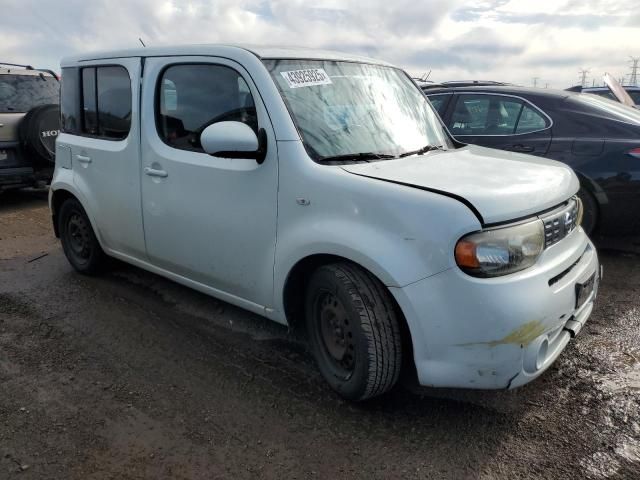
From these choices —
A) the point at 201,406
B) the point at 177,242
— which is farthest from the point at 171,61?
the point at 201,406

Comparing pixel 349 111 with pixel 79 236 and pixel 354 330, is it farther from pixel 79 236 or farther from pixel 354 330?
pixel 79 236

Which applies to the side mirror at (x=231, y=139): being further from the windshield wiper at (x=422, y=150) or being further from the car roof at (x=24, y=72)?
the car roof at (x=24, y=72)

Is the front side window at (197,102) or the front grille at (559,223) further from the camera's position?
the front side window at (197,102)

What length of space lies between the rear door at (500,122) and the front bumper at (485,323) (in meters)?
2.98

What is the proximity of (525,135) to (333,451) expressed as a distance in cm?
392

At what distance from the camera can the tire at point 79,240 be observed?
15.2 feet

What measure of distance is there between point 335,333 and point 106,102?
2.64 metres

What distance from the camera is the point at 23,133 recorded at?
24.6 ft

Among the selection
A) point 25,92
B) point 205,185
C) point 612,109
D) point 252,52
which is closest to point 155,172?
point 205,185

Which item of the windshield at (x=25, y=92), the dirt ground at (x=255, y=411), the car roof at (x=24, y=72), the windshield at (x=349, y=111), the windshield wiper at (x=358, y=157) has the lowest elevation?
the dirt ground at (x=255, y=411)

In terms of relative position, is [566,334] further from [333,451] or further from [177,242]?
[177,242]

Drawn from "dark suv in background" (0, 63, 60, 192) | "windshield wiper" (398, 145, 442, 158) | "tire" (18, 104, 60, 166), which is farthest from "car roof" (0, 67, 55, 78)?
"windshield wiper" (398, 145, 442, 158)

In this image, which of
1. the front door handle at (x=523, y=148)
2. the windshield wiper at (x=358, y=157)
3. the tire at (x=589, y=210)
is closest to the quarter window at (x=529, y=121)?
the front door handle at (x=523, y=148)

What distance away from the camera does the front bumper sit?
7.55 ft
